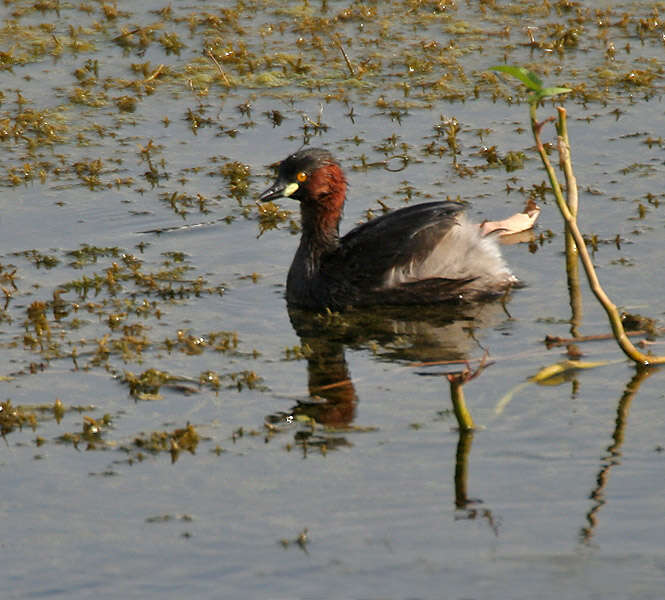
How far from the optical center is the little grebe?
952 centimetres

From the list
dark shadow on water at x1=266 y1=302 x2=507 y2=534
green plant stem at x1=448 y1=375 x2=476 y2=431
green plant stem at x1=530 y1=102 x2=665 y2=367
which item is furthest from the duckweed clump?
green plant stem at x1=530 y1=102 x2=665 y2=367

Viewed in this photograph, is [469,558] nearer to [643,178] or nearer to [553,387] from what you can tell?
[553,387]

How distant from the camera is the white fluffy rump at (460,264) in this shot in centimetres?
955

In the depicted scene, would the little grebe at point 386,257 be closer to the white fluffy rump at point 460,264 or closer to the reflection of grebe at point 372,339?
the white fluffy rump at point 460,264

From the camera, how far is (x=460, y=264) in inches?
381

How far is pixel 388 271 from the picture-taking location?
951cm

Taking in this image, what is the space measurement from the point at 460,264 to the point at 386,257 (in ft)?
1.84

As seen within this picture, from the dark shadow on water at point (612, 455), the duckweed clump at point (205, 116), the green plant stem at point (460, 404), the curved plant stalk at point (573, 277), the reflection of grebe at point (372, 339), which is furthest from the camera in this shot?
the duckweed clump at point (205, 116)

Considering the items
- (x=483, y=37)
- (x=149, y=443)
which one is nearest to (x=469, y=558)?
(x=149, y=443)

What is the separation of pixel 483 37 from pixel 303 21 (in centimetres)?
208

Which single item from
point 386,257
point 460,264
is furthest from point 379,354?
point 460,264

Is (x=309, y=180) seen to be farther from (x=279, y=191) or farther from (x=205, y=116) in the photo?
(x=205, y=116)

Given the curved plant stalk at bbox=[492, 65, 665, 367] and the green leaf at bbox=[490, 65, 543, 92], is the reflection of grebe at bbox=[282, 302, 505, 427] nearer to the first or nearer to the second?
the curved plant stalk at bbox=[492, 65, 665, 367]

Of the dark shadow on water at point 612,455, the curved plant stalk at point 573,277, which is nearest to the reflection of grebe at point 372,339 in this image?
the curved plant stalk at point 573,277
